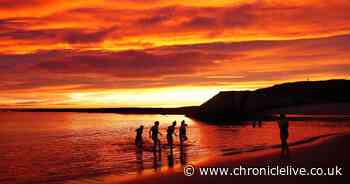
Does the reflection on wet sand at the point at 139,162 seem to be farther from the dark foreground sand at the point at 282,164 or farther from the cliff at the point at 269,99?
the cliff at the point at 269,99

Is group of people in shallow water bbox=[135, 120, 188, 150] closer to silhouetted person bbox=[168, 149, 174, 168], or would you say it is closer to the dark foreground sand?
silhouetted person bbox=[168, 149, 174, 168]

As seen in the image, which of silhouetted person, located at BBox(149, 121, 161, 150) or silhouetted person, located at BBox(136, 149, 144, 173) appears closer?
silhouetted person, located at BBox(136, 149, 144, 173)

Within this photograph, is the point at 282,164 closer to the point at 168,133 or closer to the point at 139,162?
the point at 139,162

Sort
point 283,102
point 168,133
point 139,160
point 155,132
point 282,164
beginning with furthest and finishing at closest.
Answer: point 283,102 → point 168,133 → point 155,132 → point 139,160 → point 282,164

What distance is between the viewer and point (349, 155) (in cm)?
2230

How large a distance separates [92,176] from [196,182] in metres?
6.67

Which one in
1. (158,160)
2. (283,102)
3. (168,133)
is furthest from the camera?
(283,102)

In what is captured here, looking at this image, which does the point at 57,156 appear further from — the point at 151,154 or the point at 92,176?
the point at 92,176

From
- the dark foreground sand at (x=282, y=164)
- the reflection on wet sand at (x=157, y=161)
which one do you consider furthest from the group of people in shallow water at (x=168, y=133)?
the dark foreground sand at (x=282, y=164)

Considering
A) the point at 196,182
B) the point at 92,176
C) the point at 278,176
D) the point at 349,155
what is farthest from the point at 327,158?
the point at 92,176

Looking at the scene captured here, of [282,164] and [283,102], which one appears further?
[283,102]

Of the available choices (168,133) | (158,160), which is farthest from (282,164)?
(168,133)

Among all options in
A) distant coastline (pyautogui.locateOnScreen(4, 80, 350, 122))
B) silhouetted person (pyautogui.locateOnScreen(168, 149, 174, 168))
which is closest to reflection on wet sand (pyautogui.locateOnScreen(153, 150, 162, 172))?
silhouetted person (pyautogui.locateOnScreen(168, 149, 174, 168))

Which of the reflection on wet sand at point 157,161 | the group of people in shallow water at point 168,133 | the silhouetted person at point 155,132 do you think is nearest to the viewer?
the reflection on wet sand at point 157,161
